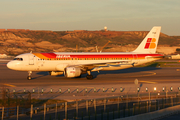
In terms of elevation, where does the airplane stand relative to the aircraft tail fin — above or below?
below

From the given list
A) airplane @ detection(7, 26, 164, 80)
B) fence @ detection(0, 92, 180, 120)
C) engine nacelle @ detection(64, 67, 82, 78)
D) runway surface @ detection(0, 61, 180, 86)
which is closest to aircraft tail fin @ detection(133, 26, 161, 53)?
airplane @ detection(7, 26, 164, 80)

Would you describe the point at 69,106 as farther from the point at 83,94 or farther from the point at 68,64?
the point at 68,64

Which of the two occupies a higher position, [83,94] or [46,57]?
[46,57]

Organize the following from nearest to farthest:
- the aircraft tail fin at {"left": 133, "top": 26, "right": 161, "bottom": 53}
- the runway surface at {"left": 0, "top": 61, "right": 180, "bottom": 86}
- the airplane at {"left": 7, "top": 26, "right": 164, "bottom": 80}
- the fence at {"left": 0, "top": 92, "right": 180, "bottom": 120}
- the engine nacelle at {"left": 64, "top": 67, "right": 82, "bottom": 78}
Result: the fence at {"left": 0, "top": 92, "right": 180, "bottom": 120}, the runway surface at {"left": 0, "top": 61, "right": 180, "bottom": 86}, the engine nacelle at {"left": 64, "top": 67, "right": 82, "bottom": 78}, the airplane at {"left": 7, "top": 26, "right": 164, "bottom": 80}, the aircraft tail fin at {"left": 133, "top": 26, "right": 161, "bottom": 53}

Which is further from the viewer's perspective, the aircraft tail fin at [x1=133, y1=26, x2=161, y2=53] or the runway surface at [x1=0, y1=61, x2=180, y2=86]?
the aircraft tail fin at [x1=133, y1=26, x2=161, y2=53]

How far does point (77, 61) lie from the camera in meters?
45.4

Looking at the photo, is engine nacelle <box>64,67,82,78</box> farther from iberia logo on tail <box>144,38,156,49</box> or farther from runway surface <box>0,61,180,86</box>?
iberia logo on tail <box>144,38,156,49</box>

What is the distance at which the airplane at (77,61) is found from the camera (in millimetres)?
42938

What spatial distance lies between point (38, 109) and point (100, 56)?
2697 centimetres

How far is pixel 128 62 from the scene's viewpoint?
47.0 metres

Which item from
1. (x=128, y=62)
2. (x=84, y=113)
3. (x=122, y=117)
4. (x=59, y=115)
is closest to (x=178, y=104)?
(x=122, y=117)

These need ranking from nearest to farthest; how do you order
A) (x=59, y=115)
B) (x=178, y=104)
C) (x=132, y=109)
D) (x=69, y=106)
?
(x=59, y=115) → (x=132, y=109) → (x=69, y=106) → (x=178, y=104)

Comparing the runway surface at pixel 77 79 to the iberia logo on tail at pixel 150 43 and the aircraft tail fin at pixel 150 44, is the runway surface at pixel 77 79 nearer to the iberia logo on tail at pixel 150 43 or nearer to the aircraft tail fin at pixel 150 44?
the aircraft tail fin at pixel 150 44

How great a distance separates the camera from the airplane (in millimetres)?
42938
